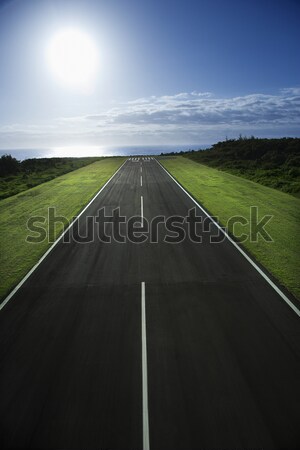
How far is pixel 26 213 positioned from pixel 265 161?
4109cm

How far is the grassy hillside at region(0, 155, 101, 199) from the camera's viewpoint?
114 feet

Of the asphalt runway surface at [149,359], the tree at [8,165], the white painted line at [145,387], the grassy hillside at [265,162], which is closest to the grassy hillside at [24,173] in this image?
the tree at [8,165]

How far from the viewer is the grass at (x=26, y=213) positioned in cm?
1262

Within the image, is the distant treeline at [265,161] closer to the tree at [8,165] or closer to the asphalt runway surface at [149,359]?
the asphalt runway surface at [149,359]

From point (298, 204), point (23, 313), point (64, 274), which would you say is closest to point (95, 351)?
point (23, 313)

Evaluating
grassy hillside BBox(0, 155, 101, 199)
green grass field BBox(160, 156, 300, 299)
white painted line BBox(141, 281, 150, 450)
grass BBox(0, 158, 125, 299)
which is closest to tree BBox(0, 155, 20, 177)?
grassy hillside BBox(0, 155, 101, 199)

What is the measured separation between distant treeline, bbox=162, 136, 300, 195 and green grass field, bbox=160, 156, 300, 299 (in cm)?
326

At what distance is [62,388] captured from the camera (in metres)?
6.51

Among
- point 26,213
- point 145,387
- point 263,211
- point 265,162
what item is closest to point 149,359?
point 145,387

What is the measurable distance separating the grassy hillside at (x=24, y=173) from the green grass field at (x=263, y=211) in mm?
18396

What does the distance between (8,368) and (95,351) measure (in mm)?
2058

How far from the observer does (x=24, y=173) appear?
157ft

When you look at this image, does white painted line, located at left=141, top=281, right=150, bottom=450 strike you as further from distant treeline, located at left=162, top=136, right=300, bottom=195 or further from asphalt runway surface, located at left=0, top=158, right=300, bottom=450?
distant treeline, located at left=162, top=136, right=300, bottom=195

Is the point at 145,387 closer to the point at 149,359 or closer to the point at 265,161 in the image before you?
the point at 149,359
